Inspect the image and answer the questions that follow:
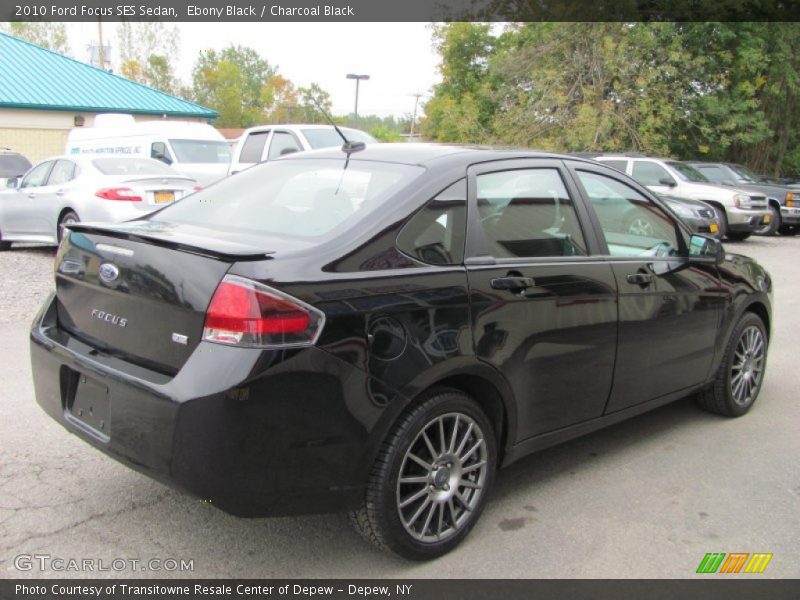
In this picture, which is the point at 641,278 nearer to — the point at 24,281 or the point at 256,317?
the point at 256,317

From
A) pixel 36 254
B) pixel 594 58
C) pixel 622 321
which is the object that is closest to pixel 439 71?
pixel 594 58

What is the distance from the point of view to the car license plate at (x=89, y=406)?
306cm

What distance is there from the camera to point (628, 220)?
4465mm

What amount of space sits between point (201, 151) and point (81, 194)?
5.80 m

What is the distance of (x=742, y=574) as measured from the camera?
3.28 metres

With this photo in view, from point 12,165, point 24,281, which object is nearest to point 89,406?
point 24,281

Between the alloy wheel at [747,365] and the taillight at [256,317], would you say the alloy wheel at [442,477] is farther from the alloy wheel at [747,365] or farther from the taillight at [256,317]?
the alloy wheel at [747,365]

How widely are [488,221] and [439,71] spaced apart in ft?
111

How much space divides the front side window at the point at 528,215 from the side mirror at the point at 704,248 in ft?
3.41

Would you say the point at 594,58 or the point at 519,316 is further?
the point at 594,58

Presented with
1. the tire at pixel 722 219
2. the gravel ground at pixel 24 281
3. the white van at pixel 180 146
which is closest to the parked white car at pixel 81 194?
the gravel ground at pixel 24 281

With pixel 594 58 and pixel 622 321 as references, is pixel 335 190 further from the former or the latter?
pixel 594 58

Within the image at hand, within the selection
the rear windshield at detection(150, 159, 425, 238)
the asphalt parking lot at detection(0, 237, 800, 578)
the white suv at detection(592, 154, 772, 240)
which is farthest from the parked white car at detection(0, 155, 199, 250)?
the white suv at detection(592, 154, 772, 240)

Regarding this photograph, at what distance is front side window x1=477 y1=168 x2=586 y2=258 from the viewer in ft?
11.8
